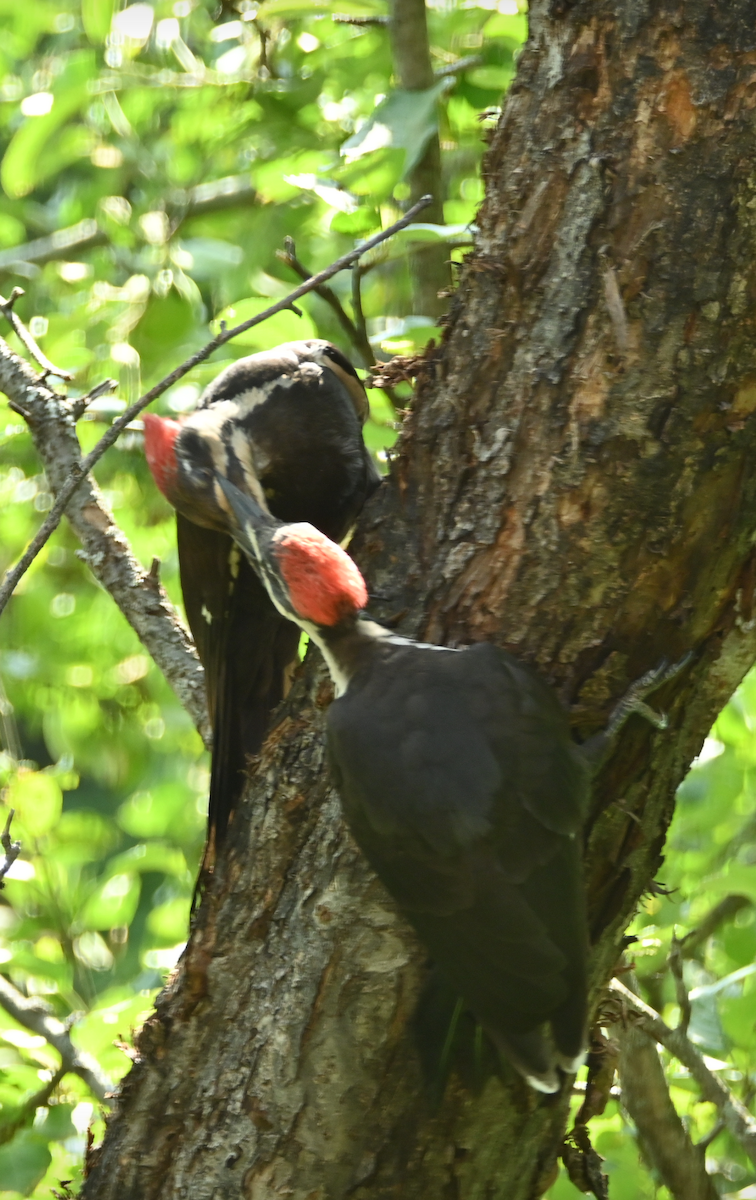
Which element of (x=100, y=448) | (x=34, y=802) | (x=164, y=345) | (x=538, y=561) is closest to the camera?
(x=538, y=561)

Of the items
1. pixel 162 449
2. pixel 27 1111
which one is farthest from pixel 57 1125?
pixel 162 449

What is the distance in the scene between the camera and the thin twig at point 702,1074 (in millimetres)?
1942

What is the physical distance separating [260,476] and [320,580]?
29.1 inches

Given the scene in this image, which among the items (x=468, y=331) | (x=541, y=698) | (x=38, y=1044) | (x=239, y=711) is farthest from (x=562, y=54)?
(x=38, y=1044)

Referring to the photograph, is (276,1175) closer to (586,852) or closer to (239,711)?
(586,852)

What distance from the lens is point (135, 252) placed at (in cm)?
351

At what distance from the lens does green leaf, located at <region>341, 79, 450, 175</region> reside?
6.24ft

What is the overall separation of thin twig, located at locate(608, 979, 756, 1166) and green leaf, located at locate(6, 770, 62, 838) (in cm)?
124

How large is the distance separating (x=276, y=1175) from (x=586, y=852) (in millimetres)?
552

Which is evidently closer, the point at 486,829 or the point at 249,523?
the point at 486,829

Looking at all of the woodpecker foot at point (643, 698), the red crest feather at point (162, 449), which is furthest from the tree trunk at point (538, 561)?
the red crest feather at point (162, 449)

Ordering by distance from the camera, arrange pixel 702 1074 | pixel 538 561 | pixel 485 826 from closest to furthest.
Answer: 1. pixel 485 826
2. pixel 538 561
3. pixel 702 1074

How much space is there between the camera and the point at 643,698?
134cm

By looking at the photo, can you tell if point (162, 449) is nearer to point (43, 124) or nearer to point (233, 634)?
point (233, 634)
